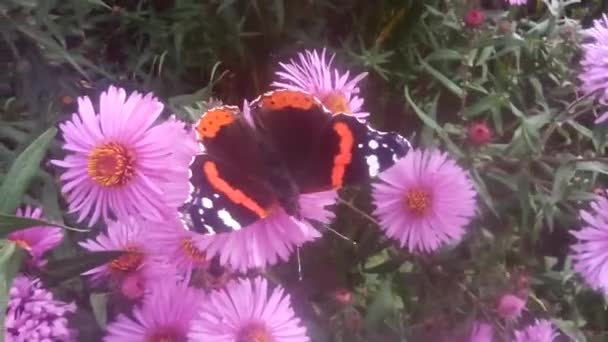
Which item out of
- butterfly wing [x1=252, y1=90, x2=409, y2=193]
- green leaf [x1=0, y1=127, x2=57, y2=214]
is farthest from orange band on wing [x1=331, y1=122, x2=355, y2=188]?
green leaf [x1=0, y1=127, x2=57, y2=214]

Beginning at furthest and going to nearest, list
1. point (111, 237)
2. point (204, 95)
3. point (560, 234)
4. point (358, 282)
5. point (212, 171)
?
1. point (560, 234)
2. point (358, 282)
3. point (204, 95)
4. point (111, 237)
5. point (212, 171)

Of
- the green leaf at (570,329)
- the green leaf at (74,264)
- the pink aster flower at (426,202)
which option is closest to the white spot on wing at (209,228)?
the green leaf at (74,264)

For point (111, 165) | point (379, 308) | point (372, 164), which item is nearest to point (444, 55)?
point (379, 308)

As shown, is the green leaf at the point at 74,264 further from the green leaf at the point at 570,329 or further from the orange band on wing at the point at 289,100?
the green leaf at the point at 570,329

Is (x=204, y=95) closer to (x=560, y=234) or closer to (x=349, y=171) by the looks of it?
(x=349, y=171)

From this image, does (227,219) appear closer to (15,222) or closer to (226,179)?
(226,179)

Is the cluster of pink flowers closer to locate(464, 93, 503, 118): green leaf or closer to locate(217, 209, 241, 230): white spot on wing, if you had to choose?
locate(217, 209, 241, 230): white spot on wing

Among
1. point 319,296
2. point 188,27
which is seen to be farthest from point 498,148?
point 188,27
